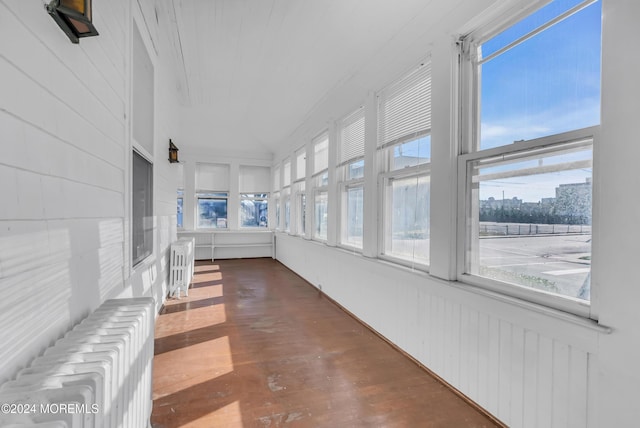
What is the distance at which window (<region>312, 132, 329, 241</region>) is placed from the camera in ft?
17.4

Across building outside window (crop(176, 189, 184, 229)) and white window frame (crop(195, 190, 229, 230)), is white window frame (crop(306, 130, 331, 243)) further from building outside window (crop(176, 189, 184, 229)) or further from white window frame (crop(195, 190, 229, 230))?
building outside window (crop(176, 189, 184, 229))

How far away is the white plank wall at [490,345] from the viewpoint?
1.59 m

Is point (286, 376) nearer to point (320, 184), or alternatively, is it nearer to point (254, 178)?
point (320, 184)

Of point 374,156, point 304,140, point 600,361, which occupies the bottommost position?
point 600,361

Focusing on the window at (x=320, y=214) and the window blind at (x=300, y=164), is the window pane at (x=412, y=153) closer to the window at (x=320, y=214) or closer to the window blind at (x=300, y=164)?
the window at (x=320, y=214)

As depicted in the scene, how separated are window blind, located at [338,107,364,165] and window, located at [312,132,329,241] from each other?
713 mm

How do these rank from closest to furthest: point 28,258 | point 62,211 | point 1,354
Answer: point 1,354 < point 28,258 < point 62,211

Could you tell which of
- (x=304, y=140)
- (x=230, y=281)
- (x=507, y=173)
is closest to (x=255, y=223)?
(x=230, y=281)

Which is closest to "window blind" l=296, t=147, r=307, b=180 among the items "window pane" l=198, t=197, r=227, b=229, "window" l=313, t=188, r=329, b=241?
"window" l=313, t=188, r=329, b=241

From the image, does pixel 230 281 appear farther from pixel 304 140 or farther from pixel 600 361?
pixel 600 361

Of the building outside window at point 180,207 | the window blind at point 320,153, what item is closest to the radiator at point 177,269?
the window blind at point 320,153

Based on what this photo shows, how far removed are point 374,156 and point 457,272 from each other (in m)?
1.67

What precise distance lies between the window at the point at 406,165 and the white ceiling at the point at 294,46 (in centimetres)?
26

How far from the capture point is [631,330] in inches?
53.1
